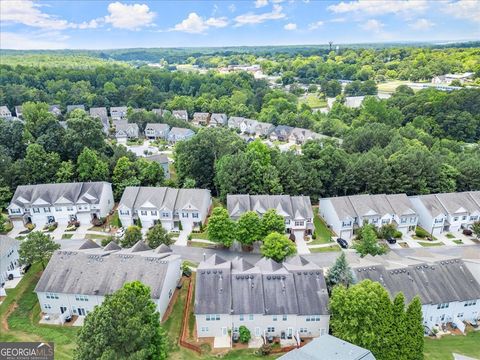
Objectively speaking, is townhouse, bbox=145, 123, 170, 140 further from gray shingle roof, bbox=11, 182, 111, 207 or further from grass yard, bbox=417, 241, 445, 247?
grass yard, bbox=417, 241, 445, 247

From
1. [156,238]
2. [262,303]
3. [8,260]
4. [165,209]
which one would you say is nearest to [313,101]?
[165,209]

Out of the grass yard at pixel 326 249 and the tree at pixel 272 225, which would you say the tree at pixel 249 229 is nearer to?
the tree at pixel 272 225

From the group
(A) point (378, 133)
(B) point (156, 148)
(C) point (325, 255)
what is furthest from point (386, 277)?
(B) point (156, 148)

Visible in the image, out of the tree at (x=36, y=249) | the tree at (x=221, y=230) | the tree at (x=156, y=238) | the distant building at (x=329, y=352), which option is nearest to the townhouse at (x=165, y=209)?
the tree at (x=221, y=230)

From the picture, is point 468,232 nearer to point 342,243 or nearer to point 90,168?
point 342,243

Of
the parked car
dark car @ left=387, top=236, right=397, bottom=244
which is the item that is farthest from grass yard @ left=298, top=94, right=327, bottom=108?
dark car @ left=387, top=236, right=397, bottom=244

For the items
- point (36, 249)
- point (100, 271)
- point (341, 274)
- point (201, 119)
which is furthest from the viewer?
point (201, 119)
